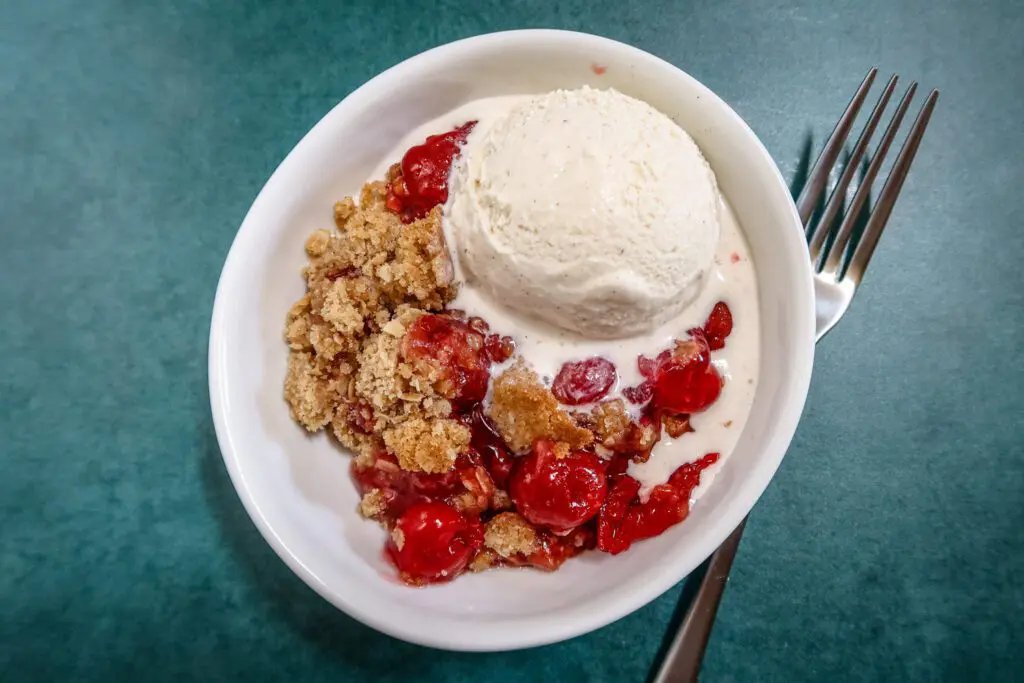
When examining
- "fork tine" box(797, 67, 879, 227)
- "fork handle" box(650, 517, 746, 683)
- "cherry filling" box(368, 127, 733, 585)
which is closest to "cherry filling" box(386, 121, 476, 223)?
"cherry filling" box(368, 127, 733, 585)

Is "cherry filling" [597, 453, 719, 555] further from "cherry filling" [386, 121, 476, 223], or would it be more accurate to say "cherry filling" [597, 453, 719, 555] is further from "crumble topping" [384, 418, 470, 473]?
"cherry filling" [386, 121, 476, 223]

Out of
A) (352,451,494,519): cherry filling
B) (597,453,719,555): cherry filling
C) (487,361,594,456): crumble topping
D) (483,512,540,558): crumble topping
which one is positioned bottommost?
(483,512,540,558): crumble topping

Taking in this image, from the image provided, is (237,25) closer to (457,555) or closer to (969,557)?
(457,555)

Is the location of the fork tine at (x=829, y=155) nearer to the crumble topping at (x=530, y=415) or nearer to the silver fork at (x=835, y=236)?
the silver fork at (x=835, y=236)

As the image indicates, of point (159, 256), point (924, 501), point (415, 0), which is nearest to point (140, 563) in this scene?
point (159, 256)

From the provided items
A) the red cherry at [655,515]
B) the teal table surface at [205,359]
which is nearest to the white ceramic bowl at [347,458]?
the red cherry at [655,515]

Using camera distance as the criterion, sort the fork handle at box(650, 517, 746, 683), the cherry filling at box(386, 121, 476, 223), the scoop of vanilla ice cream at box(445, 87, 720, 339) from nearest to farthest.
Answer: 1. the scoop of vanilla ice cream at box(445, 87, 720, 339)
2. the cherry filling at box(386, 121, 476, 223)
3. the fork handle at box(650, 517, 746, 683)
